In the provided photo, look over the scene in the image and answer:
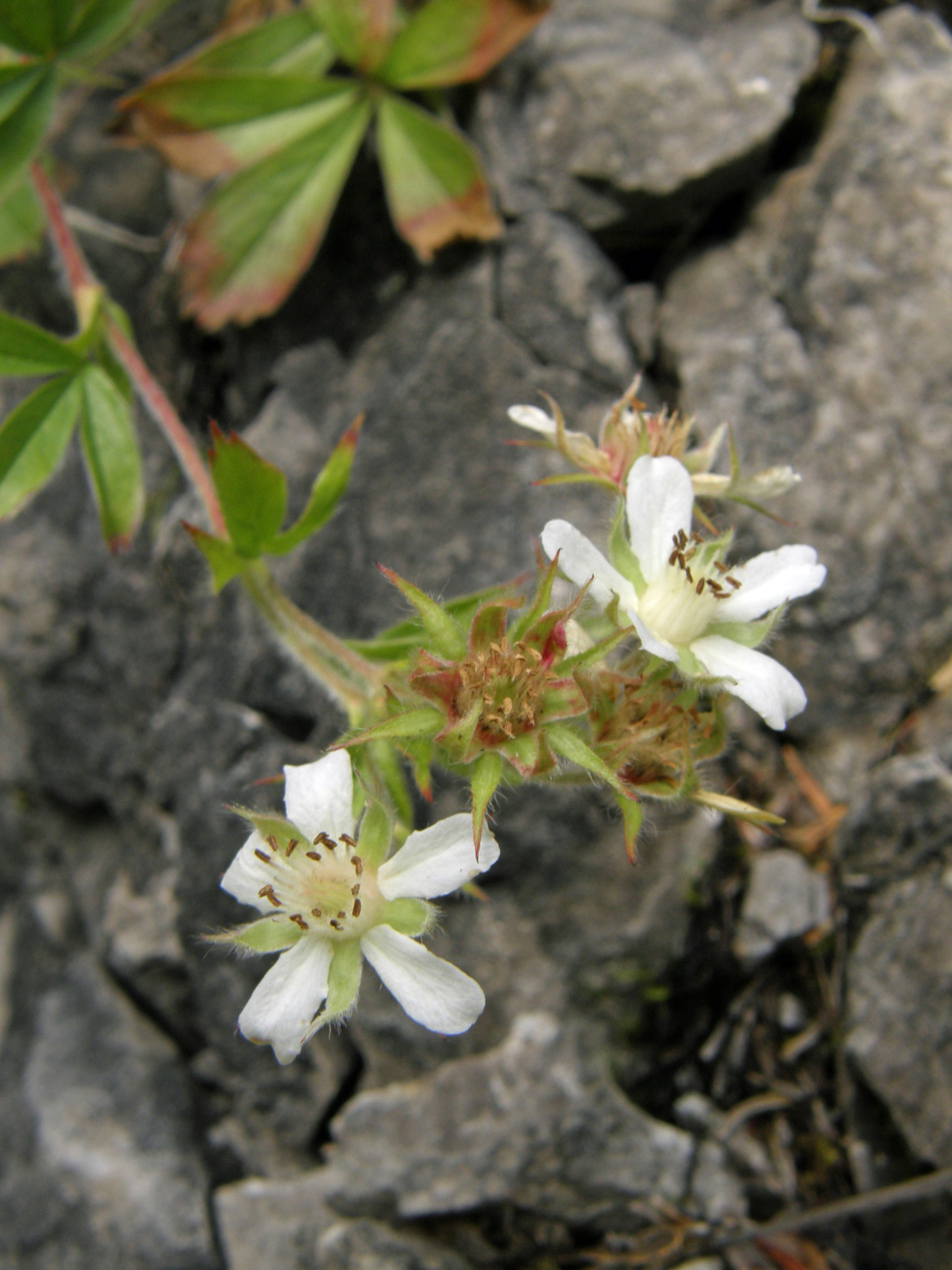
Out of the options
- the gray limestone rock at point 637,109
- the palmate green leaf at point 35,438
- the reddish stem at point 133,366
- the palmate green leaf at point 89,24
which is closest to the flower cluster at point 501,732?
the reddish stem at point 133,366

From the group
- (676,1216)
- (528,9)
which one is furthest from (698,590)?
(528,9)

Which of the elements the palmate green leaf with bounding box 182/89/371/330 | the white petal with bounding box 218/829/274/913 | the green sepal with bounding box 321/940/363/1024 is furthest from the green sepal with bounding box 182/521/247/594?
the palmate green leaf with bounding box 182/89/371/330

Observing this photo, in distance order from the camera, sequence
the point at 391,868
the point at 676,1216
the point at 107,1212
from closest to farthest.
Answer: the point at 391,868
the point at 676,1216
the point at 107,1212

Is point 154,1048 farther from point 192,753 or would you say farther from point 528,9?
point 528,9

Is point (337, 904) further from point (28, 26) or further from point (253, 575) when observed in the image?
point (28, 26)

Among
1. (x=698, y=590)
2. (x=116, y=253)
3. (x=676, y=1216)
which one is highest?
(x=116, y=253)
